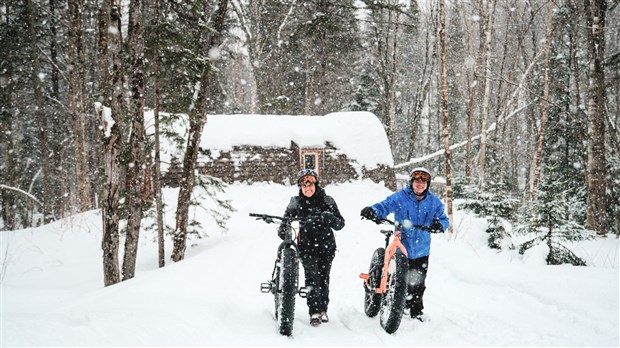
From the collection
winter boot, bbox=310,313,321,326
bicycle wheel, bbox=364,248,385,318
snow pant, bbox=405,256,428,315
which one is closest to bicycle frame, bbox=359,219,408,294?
bicycle wheel, bbox=364,248,385,318

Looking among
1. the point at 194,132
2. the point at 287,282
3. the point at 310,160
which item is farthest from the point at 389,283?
the point at 310,160

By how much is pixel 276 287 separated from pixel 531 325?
3.14 metres

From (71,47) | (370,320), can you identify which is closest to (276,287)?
(370,320)

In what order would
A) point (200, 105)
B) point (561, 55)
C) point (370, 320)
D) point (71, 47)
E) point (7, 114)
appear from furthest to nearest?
point (561, 55)
point (7, 114)
point (71, 47)
point (200, 105)
point (370, 320)

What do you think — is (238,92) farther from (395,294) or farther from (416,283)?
(395,294)

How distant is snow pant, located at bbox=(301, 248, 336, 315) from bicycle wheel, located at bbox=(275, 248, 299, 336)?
0.41 m

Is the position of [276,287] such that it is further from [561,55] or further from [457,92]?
[457,92]

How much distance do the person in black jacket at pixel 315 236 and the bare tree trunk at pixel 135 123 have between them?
404cm

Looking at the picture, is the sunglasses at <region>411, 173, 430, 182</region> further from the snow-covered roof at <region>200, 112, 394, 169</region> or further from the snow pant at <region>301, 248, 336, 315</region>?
the snow-covered roof at <region>200, 112, 394, 169</region>

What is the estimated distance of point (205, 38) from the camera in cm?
909

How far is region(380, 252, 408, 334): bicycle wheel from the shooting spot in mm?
4309

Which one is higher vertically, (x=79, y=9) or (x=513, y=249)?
(x=79, y=9)

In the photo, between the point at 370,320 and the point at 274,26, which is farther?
the point at 274,26

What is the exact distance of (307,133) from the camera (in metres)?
18.6
